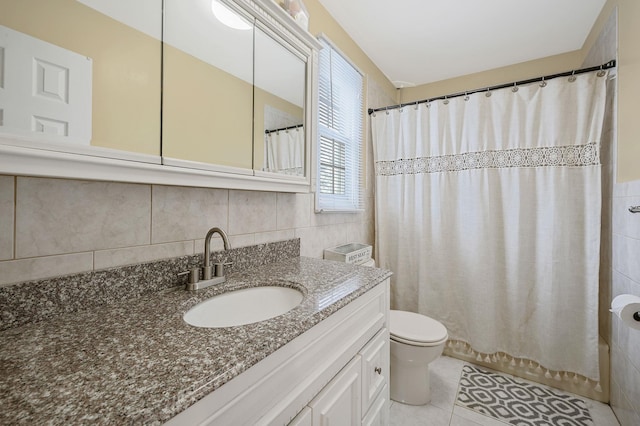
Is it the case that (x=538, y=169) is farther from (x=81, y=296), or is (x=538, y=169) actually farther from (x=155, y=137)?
(x=81, y=296)

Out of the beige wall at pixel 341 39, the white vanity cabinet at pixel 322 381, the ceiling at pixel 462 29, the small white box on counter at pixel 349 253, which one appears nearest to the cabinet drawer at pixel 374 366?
the white vanity cabinet at pixel 322 381

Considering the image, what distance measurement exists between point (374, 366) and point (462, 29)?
2222 mm

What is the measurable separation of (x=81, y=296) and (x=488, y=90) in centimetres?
244

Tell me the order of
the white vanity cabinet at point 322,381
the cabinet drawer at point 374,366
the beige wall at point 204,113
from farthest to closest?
1. the cabinet drawer at point 374,366
2. the beige wall at point 204,113
3. the white vanity cabinet at point 322,381

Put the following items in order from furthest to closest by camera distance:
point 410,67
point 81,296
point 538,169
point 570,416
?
1. point 410,67
2. point 538,169
3. point 570,416
4. point 81,296

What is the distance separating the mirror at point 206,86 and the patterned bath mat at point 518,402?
1.90 meters

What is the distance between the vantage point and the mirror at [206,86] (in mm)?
867

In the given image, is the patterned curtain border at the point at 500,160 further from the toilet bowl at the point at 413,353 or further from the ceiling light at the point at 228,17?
the ceiling light at the point at 228,17

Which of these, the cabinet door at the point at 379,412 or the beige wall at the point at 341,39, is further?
the beige wall at the point at 341,39

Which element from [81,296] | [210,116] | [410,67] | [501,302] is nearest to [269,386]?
[81,296]

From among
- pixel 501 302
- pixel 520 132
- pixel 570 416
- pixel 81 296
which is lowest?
pixel 570 416

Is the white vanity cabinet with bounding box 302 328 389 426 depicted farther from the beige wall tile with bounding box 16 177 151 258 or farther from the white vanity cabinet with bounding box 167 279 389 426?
the beige wall tile with bounding box 16 177 151 258

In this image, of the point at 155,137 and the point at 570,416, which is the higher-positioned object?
the point at 155,137

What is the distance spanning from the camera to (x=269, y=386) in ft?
1.93
